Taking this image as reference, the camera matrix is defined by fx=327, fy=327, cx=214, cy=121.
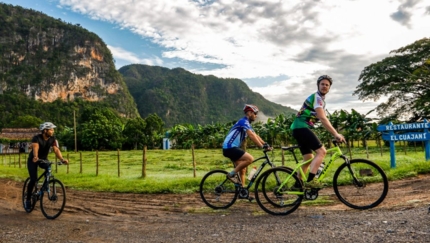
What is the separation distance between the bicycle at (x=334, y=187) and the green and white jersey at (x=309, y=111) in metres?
0.51

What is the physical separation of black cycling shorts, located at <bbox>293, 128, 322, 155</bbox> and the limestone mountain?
420ft

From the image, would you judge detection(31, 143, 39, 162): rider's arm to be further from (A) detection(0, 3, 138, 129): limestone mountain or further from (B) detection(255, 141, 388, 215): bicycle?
(A) detection(0, 3, 138, 129): limestone mountain

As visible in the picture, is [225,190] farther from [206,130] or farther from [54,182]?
[206,130]

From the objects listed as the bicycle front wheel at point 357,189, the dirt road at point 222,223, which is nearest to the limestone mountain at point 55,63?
the dirt road at point 222,223

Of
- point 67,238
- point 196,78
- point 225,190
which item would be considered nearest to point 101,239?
point 67,238

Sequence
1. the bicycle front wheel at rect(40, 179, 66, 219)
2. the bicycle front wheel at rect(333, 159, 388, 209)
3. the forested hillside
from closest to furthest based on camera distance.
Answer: the bicycle front wheel at rect(333, 159, 388, 209)
the bicycle front wheel at rect(40, 179, 66, 219)
the forested hillside

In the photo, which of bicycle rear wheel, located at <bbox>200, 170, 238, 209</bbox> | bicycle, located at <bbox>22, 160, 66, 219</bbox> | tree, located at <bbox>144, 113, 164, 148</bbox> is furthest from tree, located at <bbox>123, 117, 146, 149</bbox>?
bicycle rear wheel, located at <bbox>200, 170, 238, 209</bbox>

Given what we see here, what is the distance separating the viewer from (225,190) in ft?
21.7

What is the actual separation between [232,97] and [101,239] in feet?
632

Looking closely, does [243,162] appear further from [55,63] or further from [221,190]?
[55,63]

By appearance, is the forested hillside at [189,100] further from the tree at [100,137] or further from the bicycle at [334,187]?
the bicycle at [334,187]

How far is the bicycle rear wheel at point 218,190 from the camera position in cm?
661

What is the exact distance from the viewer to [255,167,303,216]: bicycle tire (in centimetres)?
559

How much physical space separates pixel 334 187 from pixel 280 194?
36.3 inches
